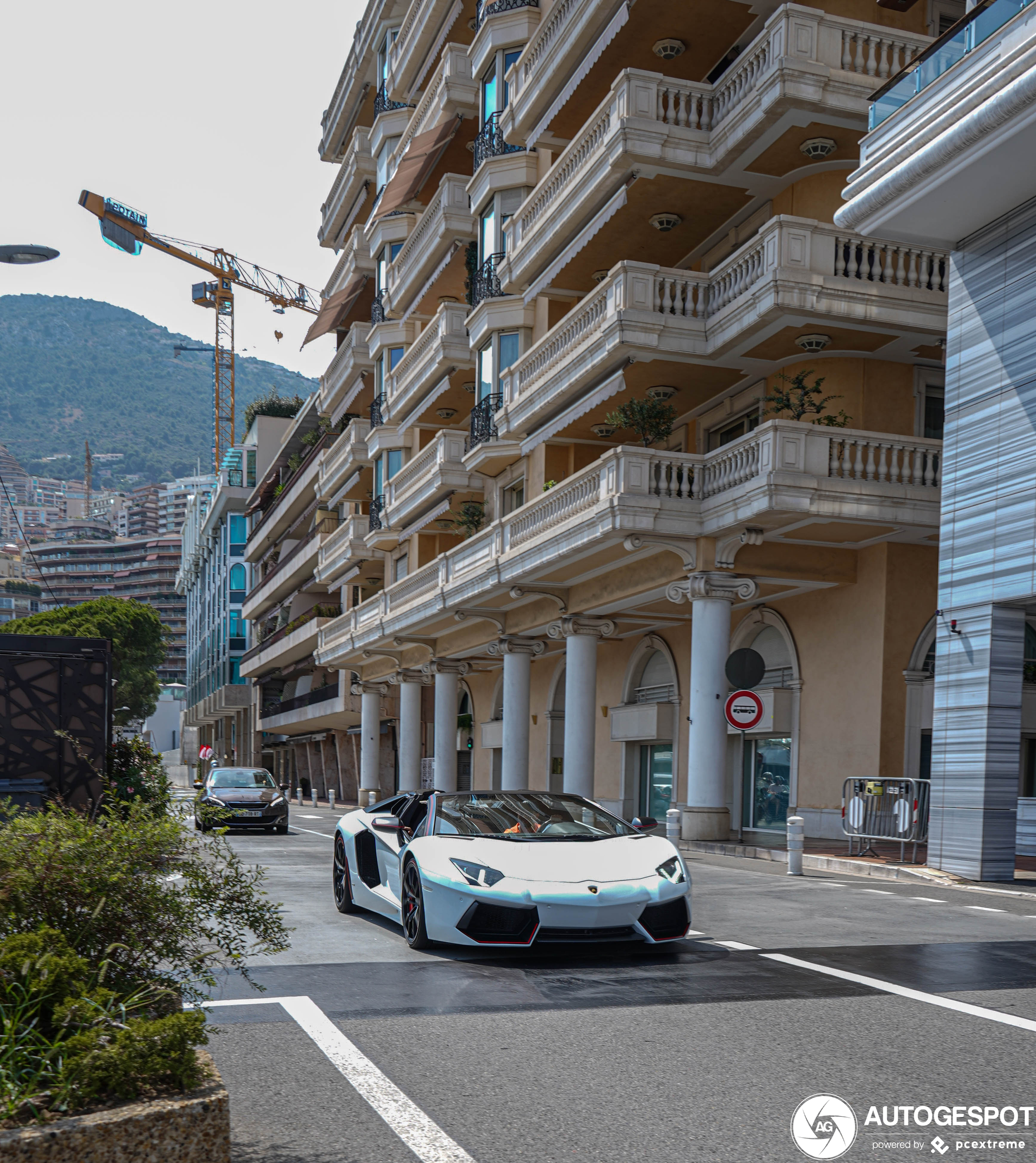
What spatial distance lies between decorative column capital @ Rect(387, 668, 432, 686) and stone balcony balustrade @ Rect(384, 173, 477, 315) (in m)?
12.3

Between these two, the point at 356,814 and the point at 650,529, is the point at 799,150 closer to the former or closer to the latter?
the point at 650,529

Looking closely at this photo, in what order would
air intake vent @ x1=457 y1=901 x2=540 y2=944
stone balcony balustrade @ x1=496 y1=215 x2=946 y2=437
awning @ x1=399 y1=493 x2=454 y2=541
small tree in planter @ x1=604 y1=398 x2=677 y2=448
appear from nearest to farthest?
air intake vent @ x1=457 y1=901 x2=540 y2=944 < stone balcony balustrade @ x1=496 y1=215 x2=946 y2=437 < small tree in planter @ x1=604 y1=398 x2=677 y2=448 < awning @ x1=399 y1=493 x2=454 y2=541

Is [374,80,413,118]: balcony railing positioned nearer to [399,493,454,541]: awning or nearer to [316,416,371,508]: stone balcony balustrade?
[316,416,371,508]: stone balcony balustrade

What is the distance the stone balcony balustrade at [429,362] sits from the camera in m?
35.0

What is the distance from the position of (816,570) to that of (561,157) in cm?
996

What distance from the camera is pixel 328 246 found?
60031mm

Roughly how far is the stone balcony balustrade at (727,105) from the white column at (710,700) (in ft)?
23.8

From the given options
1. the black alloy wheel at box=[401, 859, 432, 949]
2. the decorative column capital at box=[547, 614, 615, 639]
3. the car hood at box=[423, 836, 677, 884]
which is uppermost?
the decorative column capital at box=[547, 614, 615, 639]

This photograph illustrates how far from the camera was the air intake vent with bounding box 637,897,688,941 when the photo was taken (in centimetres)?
845

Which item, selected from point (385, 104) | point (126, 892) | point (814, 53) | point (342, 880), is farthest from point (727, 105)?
point (385, 104)

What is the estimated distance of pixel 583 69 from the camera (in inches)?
962

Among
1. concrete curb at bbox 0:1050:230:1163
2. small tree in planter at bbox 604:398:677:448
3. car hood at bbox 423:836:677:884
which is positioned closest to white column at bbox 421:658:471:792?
small tree in planter at bbox 604:398:677:448

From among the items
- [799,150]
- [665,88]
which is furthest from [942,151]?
[665,88]

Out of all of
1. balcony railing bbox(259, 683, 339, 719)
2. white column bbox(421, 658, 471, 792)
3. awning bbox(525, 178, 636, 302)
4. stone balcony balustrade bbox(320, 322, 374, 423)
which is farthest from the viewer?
balcony railing bbox(259, 683, 339, 719)
